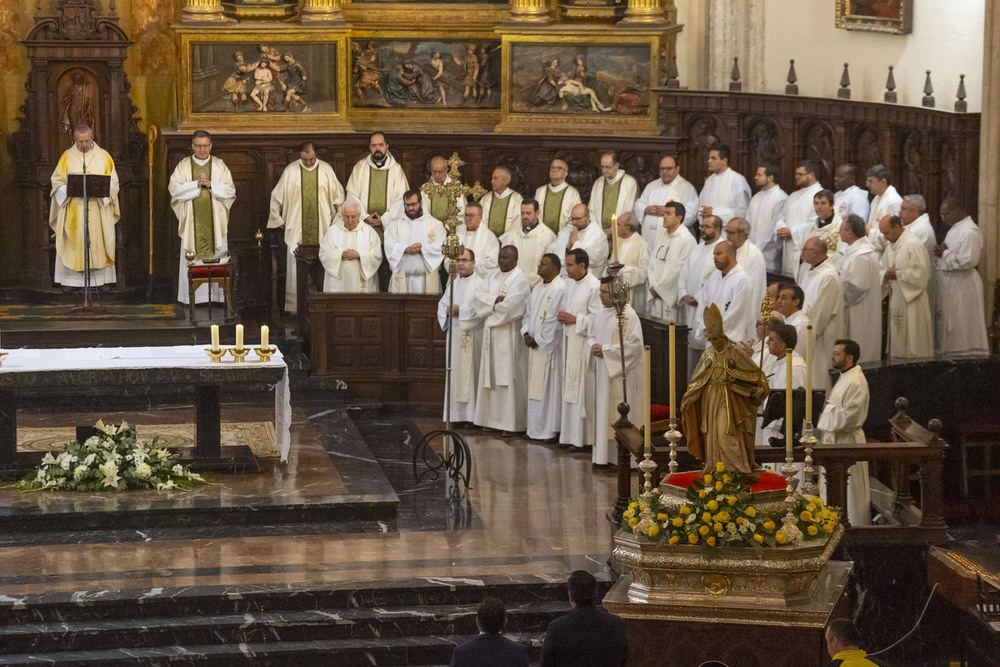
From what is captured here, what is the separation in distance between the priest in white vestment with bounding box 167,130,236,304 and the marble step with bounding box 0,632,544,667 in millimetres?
7374

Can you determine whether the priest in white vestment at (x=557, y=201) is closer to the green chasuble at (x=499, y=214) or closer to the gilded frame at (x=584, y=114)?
the green chasuble at (x=499, y=214)

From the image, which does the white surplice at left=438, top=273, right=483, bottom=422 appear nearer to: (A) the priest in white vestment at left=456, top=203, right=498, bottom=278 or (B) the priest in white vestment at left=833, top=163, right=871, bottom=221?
(A) the priest in white vestment at left=456, top=203, right=498, bottom=278

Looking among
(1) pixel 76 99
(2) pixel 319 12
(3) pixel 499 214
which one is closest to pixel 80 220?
(1) pixel 76 99

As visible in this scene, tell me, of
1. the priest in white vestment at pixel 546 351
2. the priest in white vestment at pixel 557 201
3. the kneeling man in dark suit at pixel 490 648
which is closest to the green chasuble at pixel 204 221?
the priest in white vestment at pixel 557 201

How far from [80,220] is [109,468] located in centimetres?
558

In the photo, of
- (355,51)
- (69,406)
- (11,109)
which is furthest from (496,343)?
(11,109)

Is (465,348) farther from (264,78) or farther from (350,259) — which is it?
(264,78)

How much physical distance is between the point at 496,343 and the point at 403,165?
3972 mm

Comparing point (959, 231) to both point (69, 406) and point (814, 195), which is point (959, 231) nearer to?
point (814, 195)

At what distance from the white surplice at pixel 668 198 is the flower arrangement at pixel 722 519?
8295mm

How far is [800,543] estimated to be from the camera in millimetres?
7305

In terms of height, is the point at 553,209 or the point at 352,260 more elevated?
the point at 553,209

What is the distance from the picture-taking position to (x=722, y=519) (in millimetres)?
7246

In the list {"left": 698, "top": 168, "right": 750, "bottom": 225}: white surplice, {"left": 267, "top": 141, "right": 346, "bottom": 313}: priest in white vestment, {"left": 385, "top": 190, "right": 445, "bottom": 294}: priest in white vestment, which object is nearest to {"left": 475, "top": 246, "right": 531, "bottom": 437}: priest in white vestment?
{"left": 385, "top": 190, "right": 445, "bottom": 294}: priest in white vestment
